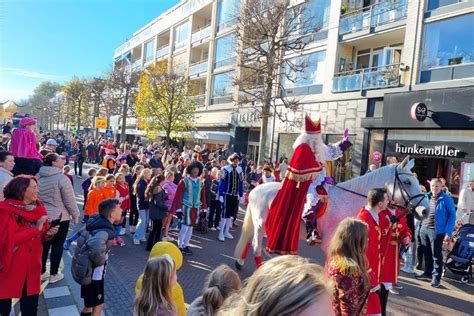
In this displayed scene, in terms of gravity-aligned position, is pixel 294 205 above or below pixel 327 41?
below

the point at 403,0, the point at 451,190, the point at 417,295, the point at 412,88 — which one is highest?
the point at 403,0

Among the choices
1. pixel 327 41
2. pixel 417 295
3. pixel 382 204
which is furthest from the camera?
pixel 327 41

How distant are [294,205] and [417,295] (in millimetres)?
3042

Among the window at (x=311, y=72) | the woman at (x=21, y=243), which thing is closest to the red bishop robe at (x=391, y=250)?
the woman at (x=21, y=243)

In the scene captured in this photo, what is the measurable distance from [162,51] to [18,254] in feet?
125

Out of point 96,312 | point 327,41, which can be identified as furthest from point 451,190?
point 96,312

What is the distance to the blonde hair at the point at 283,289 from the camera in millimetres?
1064

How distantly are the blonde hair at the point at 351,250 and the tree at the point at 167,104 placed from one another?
22.4 m

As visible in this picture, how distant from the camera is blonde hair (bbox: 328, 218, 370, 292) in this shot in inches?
114

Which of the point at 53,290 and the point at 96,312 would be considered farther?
the point at 53,290

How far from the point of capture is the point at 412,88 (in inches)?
589

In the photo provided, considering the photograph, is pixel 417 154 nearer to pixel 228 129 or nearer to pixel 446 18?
pixel 446 18

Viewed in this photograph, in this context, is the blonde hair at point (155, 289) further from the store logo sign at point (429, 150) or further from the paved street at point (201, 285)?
the store logo sign at point (429, 150)

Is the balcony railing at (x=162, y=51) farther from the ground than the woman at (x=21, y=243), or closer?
farther from the ground
